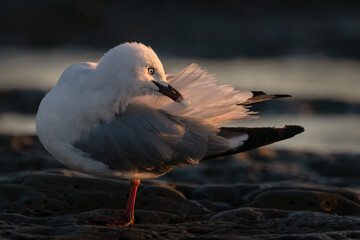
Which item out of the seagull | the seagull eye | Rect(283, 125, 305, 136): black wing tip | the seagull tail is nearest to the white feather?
the seagull

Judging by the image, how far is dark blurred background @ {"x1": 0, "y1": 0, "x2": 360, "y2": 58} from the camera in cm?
1827

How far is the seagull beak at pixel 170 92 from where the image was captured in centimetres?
586

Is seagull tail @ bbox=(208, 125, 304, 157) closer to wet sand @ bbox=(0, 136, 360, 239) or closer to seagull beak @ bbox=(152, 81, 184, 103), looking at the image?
wet sand @ bbox=(0, 136, 360, 239)

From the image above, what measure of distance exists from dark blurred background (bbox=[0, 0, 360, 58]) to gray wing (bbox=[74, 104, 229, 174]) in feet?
36.3

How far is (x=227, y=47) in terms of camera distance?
1817 centimetres

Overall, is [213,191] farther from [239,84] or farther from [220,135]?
[239,84]

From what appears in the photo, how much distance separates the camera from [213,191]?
7.41 meters

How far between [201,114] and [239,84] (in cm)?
777

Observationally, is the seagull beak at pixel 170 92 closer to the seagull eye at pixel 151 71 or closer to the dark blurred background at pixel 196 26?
the seagull eye at pixel 151 71

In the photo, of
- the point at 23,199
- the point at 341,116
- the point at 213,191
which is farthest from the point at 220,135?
the point at 341,116

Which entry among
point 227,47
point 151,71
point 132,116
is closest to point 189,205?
point 132,116

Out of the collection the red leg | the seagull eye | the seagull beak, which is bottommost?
the red leg

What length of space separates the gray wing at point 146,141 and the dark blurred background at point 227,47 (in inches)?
163

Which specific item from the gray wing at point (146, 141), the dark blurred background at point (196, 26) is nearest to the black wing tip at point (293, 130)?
the gray wing at point (146, 141)
